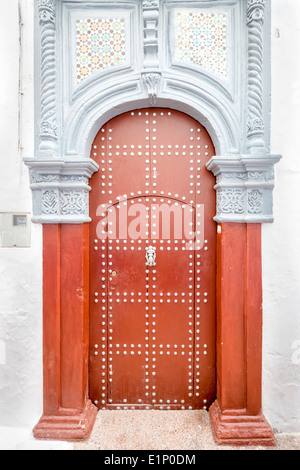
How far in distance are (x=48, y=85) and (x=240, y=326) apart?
7.94 feet

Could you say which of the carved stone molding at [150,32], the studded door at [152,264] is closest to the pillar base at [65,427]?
the studded door at [152,264]

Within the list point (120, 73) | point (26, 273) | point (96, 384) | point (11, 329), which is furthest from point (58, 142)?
point (96, 384)

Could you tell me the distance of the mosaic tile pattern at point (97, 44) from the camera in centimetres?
249

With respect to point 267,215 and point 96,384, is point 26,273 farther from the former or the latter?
point 267,215

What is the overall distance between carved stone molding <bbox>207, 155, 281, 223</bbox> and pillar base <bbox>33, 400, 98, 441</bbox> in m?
1.91

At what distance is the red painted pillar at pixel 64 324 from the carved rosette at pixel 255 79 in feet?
5.02

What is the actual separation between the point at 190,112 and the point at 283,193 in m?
1.00

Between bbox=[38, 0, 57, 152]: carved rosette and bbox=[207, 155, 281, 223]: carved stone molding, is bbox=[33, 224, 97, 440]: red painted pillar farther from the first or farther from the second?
bbox=[207, 155, 281, 223]: carved stone molding

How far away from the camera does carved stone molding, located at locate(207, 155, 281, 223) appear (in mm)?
2416

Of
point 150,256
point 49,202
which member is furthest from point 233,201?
point 49,202

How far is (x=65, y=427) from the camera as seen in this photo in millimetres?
2434

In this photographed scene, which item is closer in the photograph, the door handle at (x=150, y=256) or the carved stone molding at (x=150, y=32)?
the carved stone molding at (x=150, y=32)

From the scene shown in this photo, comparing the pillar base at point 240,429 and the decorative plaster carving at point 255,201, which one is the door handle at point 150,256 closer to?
the decorative plaster carving at point 255,201

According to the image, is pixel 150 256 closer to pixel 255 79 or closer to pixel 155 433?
pixel 155 433
